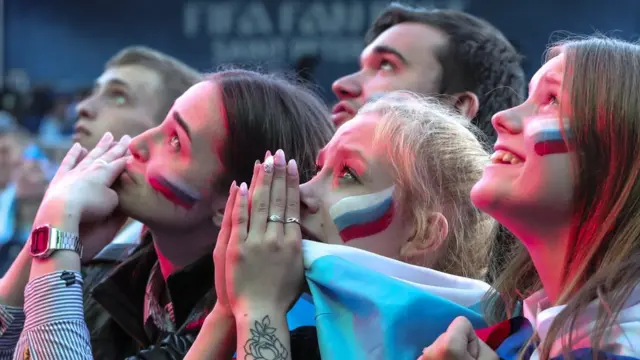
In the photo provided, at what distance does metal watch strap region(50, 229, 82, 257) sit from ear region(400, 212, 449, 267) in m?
0.88

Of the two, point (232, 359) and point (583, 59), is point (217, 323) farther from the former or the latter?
point (583, 59)

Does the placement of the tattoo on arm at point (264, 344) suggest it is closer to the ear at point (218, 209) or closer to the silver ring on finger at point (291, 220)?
the silver ring on finger at point (291, 220)

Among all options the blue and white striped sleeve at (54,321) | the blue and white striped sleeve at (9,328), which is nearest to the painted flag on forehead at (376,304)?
the blue and white striped sleeve at (54,321)

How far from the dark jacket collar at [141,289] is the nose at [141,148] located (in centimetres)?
32

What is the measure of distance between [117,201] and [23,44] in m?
11.2

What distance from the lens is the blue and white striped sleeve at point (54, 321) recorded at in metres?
2.26

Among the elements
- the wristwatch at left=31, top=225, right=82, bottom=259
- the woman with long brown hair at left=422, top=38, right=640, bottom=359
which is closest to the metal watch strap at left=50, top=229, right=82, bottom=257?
the wristwatch at left=31, top=225, right=82, bottom=259

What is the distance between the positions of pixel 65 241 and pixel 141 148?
32cm

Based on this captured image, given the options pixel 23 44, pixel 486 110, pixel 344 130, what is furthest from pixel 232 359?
pixel 23 44

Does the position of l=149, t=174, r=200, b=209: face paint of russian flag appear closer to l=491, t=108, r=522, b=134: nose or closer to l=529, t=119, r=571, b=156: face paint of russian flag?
l=491, t=108, r=522, b=134: nose

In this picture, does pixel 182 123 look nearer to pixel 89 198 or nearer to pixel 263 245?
pixel 89 198

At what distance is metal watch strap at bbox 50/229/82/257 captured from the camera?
243 cm

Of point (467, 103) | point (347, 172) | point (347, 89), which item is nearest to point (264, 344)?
point (347, 172)

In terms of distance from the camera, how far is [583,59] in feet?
5.77
